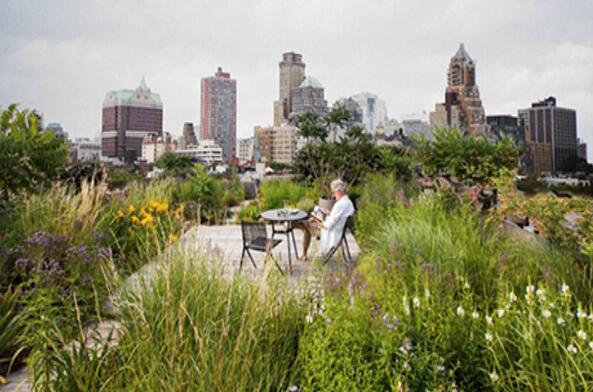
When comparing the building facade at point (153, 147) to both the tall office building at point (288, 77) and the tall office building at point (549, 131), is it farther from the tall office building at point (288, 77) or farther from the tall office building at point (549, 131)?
the tall office building at point (549, 131)

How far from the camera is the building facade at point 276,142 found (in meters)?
108

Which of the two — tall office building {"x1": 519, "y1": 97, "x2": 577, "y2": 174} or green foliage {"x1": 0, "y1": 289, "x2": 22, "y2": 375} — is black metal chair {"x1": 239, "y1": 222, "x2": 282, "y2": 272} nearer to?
green foliage {"x1": 0, "y1": 289, "x2": 22, "y2": 375}

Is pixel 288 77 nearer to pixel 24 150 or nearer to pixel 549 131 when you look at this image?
pixel 549 131

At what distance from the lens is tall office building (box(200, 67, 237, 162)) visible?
152 meters

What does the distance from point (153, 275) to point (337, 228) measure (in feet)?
8.58

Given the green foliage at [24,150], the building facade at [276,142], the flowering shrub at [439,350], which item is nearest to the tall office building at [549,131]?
the flowering shrub at [439,350]

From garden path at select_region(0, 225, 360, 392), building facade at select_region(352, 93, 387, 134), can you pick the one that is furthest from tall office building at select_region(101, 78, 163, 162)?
garden path at select_region(0, 225, 360, 392)

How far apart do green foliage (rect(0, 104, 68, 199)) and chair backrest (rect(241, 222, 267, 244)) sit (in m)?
2.08

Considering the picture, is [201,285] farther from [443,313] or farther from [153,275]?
[443,313]

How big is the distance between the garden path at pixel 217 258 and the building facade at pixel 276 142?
330 ft

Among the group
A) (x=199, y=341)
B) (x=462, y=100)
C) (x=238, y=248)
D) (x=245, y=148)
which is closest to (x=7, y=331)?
(x=199, y=341)

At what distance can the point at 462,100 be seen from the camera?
37000 millimetres

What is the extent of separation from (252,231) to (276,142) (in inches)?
4222

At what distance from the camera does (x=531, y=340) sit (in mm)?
1700
